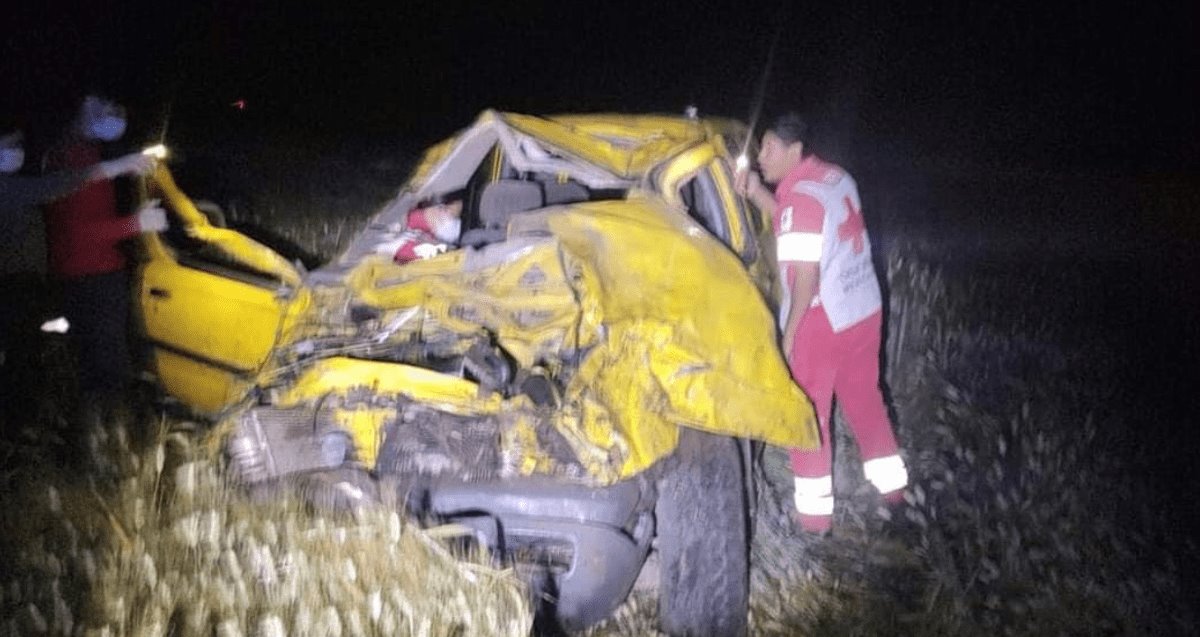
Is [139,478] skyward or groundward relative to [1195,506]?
skyward

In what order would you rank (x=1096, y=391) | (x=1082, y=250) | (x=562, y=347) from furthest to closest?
(x=1082, y=250)
(x=1096, y=391)
(x=562, y=347)

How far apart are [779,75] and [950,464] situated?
12.3 metres

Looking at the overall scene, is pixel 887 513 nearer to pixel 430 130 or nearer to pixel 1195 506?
pixel 1195 506

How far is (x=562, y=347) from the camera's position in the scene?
3373 mm

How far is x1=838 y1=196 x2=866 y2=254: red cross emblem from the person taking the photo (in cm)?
445

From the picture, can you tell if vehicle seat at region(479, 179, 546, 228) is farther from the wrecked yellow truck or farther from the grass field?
the grass field

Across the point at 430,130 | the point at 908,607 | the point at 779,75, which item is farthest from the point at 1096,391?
the point at 430,130

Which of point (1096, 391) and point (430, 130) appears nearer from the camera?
point (1096, 391)

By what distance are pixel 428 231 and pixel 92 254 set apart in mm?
1605

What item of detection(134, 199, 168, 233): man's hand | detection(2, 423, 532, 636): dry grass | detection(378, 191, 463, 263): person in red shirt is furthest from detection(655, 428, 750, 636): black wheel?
detection(134, 199, 168, 233): man's hand

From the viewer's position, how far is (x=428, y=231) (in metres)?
4.86

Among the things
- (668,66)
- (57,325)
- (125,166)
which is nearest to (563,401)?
(125,166)

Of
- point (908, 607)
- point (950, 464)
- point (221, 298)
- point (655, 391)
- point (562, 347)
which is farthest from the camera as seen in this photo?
point (950, 464)

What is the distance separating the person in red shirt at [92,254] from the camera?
477 centimetres
